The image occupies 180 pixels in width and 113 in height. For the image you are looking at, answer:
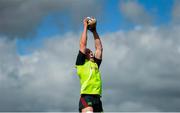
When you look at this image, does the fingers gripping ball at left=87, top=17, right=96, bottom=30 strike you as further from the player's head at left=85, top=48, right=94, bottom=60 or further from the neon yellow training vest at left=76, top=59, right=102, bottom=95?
the neon yellow training vest at left=76, top=59, right=102, bottom=95

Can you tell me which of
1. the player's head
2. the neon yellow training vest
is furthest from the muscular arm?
the neon yellow training vest

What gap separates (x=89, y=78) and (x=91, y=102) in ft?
2.44

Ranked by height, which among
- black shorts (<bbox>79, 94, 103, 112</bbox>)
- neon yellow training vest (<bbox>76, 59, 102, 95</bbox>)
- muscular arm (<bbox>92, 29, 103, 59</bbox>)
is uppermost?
muscular arm (<bbox>92, 29, 103, 59</bbox>)

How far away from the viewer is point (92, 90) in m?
10.9

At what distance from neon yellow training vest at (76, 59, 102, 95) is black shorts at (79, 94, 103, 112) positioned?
13 centimetres


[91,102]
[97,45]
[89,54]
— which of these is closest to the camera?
[91,102]

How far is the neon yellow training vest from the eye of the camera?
11.0 meters

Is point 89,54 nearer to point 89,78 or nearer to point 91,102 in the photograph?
point 89,78

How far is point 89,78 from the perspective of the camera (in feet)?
36.2

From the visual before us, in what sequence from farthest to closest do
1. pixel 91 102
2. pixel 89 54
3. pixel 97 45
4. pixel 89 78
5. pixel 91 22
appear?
1. pixel 97 45
2. pixel 91 22
3. pixel 89 54
4. pixel 89 78
5. pixel 91 102

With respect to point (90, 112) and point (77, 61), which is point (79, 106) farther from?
point (77, 61)

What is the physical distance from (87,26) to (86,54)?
1057mm

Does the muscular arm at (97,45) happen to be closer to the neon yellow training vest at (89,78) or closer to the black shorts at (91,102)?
the neon yellow training vest at (89,78)

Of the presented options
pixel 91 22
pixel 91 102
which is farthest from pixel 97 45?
pixel 91 102
